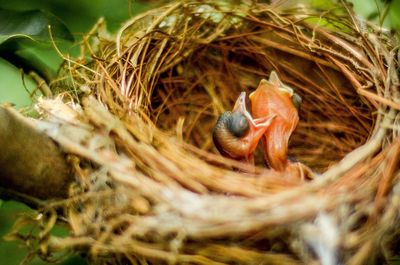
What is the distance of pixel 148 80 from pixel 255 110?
216 millimetres

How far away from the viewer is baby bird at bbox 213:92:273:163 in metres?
1.04

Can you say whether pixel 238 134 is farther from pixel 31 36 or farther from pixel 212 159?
pixel 31 36

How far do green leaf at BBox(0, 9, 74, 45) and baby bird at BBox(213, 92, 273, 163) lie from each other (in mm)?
365

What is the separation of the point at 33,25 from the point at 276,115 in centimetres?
50

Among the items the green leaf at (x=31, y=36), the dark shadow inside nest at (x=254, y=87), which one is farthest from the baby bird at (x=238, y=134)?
the green leaf at (x=31, y=36)

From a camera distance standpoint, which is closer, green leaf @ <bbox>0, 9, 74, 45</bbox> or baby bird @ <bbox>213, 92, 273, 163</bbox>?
baby bird @ <bbox>213, 92, 273, 163</bbox>

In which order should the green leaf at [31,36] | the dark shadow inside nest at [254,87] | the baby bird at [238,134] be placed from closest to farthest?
the baby bird at [238,134] < the green leaf at [31,36] < the dark shadow inside nest at [254,87]

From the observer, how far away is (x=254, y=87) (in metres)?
1.40

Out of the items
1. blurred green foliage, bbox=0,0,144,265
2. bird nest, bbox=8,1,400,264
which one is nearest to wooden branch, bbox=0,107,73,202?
bird nest, bbox=8,1,400,264

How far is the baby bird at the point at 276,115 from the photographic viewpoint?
3.54 ft

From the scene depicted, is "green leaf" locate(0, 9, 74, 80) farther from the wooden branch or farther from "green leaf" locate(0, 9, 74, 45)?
the wooden branch

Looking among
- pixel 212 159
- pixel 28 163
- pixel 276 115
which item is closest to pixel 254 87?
pixel 276 115

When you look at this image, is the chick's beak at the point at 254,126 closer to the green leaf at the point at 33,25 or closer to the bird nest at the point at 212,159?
the bird nest at the point at 212,159

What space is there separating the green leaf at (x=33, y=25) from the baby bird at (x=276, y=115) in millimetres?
387
